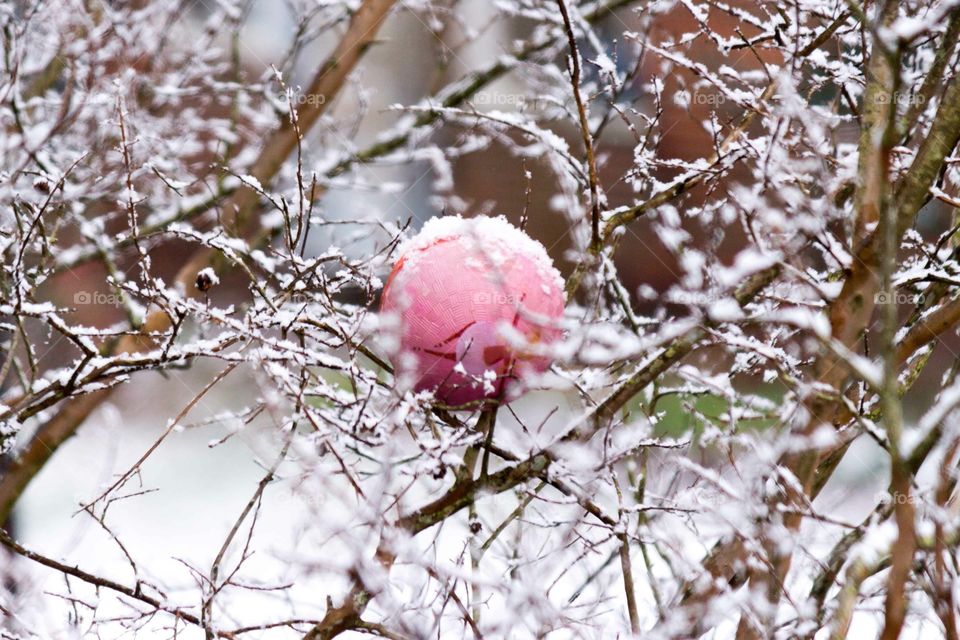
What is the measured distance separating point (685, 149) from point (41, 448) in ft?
28.3

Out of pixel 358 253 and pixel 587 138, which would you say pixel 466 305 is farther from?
pixel 358 253

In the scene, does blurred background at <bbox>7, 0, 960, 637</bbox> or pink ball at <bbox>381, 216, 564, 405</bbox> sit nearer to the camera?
pink ball at <bbox>381, 216, 564, 405</bbox>

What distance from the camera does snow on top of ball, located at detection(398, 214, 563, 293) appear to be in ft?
9.61

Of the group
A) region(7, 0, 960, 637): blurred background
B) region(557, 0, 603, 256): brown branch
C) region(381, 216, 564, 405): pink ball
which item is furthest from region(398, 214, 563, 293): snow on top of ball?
region(7, 0, 960, 637): blurred background

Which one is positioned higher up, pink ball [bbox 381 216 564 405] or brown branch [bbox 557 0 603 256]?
brown branch [bbox 557 0 603 256]

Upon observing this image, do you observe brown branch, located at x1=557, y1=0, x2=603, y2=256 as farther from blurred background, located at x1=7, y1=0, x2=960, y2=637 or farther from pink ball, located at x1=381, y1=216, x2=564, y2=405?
blurred background, located at x1=7, y1=0, x2=960, y2=637

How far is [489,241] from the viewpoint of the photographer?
9.62 feet

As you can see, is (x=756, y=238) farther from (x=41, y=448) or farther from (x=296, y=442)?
(x=41, y=448)

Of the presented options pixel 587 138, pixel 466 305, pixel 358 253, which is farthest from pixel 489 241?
pixel 358 253

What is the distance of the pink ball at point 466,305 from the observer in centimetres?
284

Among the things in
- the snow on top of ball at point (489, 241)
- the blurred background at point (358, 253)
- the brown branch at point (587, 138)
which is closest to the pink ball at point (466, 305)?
the snow on top of ball at point (489, 241)

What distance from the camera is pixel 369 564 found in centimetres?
224

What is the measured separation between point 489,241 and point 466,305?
217 millimetres

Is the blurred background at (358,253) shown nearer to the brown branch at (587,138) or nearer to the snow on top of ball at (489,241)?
the snow on top of ball at (489,241)
